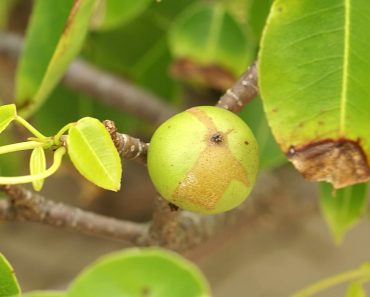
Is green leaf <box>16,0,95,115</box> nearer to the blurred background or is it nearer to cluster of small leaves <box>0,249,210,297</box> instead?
the blurred background

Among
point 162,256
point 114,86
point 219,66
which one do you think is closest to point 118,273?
point 162,256

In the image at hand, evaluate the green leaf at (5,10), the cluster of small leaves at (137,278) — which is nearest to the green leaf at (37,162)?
the cluster of small leaves at (137,278)

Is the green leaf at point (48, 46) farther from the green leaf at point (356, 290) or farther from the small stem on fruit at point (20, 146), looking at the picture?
the green leaf at point (356, 290)

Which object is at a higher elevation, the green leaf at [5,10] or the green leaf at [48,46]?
the green leaf at [48,46]

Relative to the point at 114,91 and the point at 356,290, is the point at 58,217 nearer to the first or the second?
the point at 356,290

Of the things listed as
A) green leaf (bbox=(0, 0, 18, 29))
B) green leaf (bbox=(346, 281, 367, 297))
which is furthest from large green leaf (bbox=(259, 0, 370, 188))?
green leaf (bbox=(0, 0, 18, 29))
